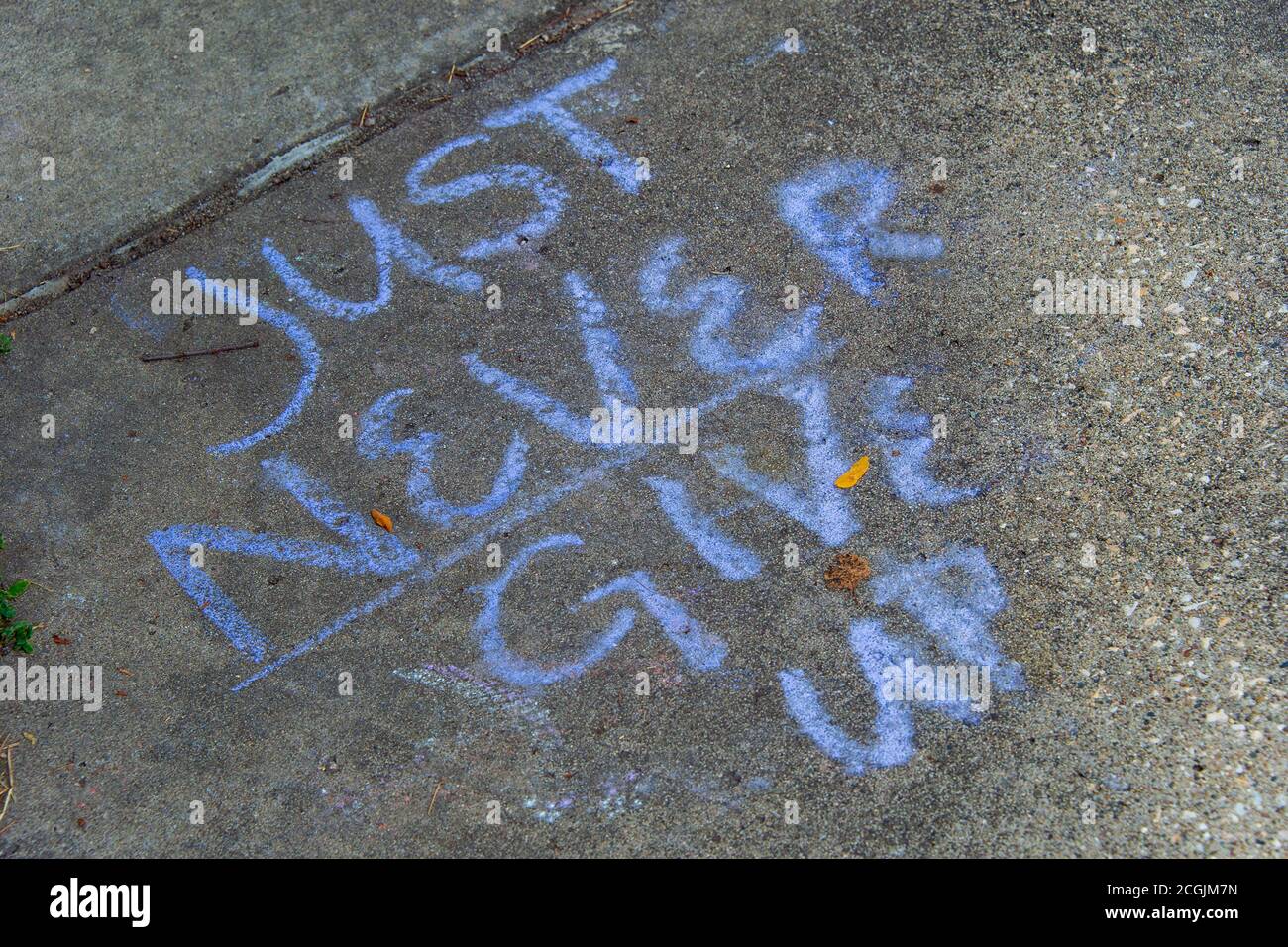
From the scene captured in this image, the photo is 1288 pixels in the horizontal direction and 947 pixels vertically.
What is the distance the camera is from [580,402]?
3.68 m

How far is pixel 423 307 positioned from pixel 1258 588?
104 inches

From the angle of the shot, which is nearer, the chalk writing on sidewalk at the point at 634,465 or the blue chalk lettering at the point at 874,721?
the blue chalk lettering at the point at 874,721

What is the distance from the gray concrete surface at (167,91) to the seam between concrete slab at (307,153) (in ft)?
0.06

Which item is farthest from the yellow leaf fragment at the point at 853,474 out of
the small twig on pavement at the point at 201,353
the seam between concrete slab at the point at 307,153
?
the seam between concrete slab at the point at 307,153

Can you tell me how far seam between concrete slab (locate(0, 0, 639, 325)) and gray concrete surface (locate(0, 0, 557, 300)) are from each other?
0.06 ft

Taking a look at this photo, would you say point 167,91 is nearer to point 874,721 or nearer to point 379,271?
point 379,271

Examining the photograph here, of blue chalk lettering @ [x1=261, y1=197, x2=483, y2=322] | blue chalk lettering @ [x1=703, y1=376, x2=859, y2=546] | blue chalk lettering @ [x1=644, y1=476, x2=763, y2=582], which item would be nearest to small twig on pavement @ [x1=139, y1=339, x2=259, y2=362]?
blue chalk lettering @ [x1=261, y1=197, x2=483, y2=322]

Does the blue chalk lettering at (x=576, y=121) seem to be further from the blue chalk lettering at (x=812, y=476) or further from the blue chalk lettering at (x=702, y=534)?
the blue chalk lettering at (x=702, y=534)

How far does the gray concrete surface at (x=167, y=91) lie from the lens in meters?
4.25

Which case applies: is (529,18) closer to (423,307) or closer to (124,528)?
(423,307)

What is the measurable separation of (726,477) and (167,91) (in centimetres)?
278

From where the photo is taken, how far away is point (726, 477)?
3.48 metres

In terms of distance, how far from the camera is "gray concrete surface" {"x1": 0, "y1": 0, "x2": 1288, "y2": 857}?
2.89 m

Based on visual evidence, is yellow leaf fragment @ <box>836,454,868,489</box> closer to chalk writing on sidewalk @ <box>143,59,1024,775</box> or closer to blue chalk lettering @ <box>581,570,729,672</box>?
chalk writing on sidewalk @ <box>143,59,1024,775</box>
